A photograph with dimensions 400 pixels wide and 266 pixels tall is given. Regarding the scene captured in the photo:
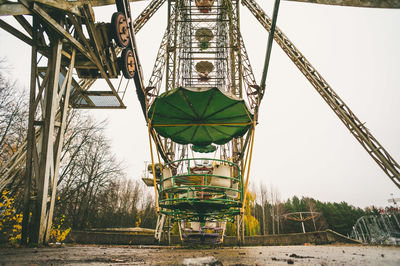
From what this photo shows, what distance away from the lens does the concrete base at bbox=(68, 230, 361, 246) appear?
12.6 meters

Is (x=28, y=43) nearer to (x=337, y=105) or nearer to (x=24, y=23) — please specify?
(x=24, y=23)

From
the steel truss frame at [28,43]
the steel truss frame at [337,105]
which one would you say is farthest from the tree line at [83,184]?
the steel truss frame at [337,105]

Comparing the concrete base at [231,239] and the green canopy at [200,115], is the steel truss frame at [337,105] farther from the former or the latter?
the concrete base at [231,239]

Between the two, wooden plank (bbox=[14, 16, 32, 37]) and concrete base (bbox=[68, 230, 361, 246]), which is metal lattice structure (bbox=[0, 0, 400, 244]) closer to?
wooden plank (bbox=[14, 16, 32, 37])

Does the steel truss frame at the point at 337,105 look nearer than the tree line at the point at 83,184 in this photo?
Yes

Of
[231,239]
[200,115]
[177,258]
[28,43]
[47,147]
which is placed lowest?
[231,239]

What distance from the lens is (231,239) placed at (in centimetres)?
1565

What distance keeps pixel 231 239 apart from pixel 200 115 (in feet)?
43.3

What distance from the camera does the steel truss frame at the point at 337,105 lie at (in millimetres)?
6824

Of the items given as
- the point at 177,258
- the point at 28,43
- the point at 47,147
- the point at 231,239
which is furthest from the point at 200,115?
the point at 231,239

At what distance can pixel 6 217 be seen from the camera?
290 inches

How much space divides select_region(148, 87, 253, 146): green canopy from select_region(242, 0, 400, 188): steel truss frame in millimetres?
4063

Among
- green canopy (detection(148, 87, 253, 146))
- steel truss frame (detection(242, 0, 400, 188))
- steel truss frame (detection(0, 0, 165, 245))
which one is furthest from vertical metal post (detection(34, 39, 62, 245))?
steel truss frame (detection(242, 0, 400, 188))

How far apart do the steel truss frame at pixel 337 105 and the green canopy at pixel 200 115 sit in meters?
4.06
